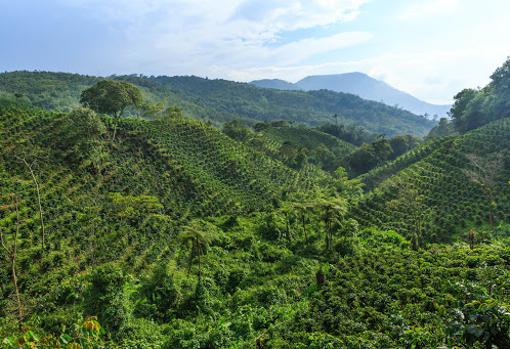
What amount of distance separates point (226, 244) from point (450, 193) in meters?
31.0

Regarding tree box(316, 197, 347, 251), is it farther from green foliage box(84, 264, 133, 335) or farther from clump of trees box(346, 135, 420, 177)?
clump of trees box(346, 135, 420, 177)

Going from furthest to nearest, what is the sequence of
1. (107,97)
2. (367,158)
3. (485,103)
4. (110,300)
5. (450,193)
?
(367,158) < (485,103) < (107,97) < (450,193) < (110,300)

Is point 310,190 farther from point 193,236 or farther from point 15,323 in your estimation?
point 15,323

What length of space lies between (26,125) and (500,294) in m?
53.2

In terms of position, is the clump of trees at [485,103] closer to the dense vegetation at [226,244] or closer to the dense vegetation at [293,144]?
the dense vegetation at [226,244]

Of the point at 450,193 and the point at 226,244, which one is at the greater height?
the point at 450,193

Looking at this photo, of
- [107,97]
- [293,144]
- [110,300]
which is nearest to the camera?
[110,300]

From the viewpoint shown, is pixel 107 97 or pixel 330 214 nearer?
pixel 330 214

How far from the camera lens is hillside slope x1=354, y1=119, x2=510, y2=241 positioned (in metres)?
40.0

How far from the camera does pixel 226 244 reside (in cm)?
3528

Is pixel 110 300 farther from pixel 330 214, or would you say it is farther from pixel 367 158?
pixel 367 158

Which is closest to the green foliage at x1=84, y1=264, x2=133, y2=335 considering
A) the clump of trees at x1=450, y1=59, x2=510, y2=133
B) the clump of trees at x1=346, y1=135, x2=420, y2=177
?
the clump of trees at x1=346, y1=135, x2=420, y2=177

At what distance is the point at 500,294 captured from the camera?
1477cm

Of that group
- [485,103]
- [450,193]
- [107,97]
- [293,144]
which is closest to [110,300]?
[450,193]
